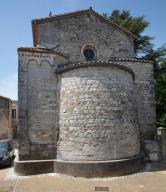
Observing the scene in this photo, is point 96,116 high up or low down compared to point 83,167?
up

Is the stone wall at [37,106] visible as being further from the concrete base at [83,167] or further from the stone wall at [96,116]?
the stone wall at [96,116]

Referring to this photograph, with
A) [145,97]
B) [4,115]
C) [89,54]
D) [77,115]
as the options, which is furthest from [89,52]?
[4,115]

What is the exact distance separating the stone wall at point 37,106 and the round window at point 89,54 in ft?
10.8

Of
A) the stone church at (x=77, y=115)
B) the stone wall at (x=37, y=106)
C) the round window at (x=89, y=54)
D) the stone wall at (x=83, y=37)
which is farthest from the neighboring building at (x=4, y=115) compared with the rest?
the stone church at (x=77, y=115)

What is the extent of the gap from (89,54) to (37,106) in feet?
17.0

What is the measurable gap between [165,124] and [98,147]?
8977mm

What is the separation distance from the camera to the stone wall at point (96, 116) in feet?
33.3

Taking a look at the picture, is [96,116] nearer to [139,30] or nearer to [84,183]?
[84,183]

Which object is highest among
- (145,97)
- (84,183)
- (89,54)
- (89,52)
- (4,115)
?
(89,52)

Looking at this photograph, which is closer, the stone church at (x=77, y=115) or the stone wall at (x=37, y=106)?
the stone church at (x=77, y=115)

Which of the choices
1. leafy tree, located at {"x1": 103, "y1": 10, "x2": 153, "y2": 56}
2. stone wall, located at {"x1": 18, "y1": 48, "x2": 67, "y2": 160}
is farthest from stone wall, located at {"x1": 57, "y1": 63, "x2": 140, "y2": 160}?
leafy tree, located at {"x1": 103, "y1": 10, "x2": 153, "y2": 56}

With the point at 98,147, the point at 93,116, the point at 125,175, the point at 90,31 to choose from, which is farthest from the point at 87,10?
the point at 125,175

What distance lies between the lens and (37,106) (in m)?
11.5

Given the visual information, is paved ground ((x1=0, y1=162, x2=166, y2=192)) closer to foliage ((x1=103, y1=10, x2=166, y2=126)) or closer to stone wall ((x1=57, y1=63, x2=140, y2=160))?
stone wall ((x1=57, y1=63, x2=140, y2=160))
